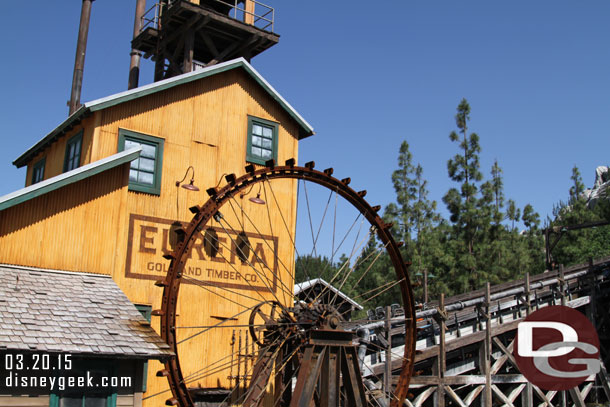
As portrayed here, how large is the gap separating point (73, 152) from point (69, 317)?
5.53m

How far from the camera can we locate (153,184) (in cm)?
1417

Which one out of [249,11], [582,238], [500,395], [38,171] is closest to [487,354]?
[500,395]

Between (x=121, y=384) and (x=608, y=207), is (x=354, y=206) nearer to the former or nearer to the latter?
(x=121, y=384)

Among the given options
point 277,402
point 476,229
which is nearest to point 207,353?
point 277,402

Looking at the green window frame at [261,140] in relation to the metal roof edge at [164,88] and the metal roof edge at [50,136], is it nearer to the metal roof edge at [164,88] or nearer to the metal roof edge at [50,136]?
the metal roof edge at [164,88]

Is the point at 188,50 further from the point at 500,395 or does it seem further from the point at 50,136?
the point at 500,395

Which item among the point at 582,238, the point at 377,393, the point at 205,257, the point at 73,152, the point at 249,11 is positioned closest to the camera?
the point at 205,257

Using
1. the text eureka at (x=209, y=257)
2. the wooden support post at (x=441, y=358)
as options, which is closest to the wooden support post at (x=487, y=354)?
the wooden support post at (x=441, y=358)

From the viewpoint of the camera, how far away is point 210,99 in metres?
15.7

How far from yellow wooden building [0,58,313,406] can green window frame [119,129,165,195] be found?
0.02 meters

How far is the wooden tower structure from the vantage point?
2000 cm

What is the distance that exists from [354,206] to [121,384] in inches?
259

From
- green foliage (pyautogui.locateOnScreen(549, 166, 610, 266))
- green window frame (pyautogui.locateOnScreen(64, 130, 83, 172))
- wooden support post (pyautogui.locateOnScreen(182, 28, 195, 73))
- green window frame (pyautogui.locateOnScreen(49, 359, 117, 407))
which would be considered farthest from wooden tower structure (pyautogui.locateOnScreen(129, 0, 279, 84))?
green foliage (pyautogui.locateOnScreen(549, 166, 610, 266))

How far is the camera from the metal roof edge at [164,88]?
1382 centimetres
